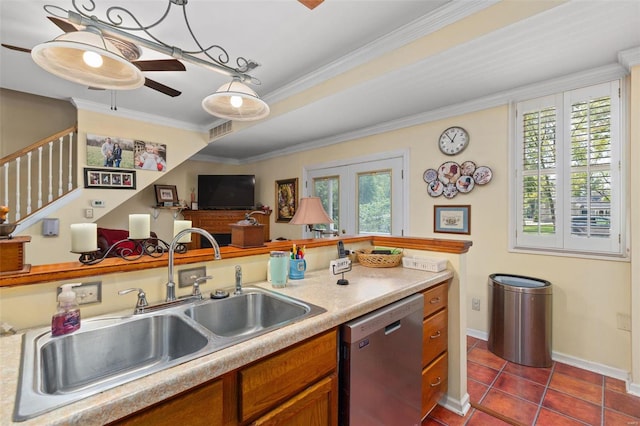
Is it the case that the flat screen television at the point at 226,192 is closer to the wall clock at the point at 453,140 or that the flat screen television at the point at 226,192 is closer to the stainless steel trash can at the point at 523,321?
the wall clock at the point at 453,140

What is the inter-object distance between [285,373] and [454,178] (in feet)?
8.83

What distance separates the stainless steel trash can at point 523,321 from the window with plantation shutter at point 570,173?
1.45 feet

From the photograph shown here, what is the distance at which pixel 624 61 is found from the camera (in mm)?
1988

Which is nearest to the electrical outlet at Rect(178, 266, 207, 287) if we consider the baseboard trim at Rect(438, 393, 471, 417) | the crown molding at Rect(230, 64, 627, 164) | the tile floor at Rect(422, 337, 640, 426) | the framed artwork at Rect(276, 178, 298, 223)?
the tile floor at Rect(422, 337, 640, 426)

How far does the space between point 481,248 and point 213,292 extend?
8.46 feet

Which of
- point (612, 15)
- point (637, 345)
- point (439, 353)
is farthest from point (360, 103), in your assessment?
point (637, 345)

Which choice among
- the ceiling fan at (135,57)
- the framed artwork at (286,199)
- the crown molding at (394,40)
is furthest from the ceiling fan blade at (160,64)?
the framed artwork at (286,199)

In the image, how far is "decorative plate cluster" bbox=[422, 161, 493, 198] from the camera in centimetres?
283

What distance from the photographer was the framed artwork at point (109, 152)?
339 centimetres

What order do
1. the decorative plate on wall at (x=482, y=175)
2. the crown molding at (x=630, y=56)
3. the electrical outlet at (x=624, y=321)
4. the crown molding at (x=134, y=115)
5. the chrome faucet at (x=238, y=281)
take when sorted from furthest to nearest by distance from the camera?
the crown molding at (x=134, y=115) < the decorative plate on wall at (x=482, y=175) < the electrical outlet at (x=624, y=321) < the crown molding at (x=630, y=56) < the chrome faucet at (x=238, y=281)

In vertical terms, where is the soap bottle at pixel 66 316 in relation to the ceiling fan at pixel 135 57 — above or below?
below

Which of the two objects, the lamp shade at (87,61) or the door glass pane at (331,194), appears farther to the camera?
the door glass pane at (331,194)

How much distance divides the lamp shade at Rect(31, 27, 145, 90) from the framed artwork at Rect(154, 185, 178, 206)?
3.77m

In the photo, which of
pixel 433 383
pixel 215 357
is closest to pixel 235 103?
pixel 215 357
